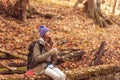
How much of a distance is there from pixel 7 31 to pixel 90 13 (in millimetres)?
7577

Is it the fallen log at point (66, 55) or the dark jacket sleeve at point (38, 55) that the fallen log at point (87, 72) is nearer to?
the dark jacket sleeve at point (38, 55)

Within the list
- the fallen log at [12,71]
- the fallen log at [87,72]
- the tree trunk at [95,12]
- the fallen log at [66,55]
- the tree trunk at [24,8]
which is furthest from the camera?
the tree trunk at [95,12]

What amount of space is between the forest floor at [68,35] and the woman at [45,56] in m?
4.02

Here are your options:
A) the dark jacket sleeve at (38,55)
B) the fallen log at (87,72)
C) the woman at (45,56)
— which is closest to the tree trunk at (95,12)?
the fallen log at (87,72)

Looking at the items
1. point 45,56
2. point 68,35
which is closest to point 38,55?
point 45,56

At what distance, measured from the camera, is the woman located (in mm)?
6578

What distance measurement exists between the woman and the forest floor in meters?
4.02

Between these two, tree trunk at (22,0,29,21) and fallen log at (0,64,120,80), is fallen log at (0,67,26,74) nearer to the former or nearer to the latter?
fallen log at (0,64,120,80)

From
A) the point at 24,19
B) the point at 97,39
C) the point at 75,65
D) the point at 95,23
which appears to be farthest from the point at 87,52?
the point at 95,23

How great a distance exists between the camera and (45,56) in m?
6.55

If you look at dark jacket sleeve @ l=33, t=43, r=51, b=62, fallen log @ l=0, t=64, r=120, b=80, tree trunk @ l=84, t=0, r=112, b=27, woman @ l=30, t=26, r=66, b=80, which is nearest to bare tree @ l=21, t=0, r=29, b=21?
tree trunk @ l=84, t=0, r=112, b=27

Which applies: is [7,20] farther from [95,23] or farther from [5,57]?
[95,23]

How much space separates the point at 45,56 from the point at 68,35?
886 centimetres

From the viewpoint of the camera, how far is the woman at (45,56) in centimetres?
658
